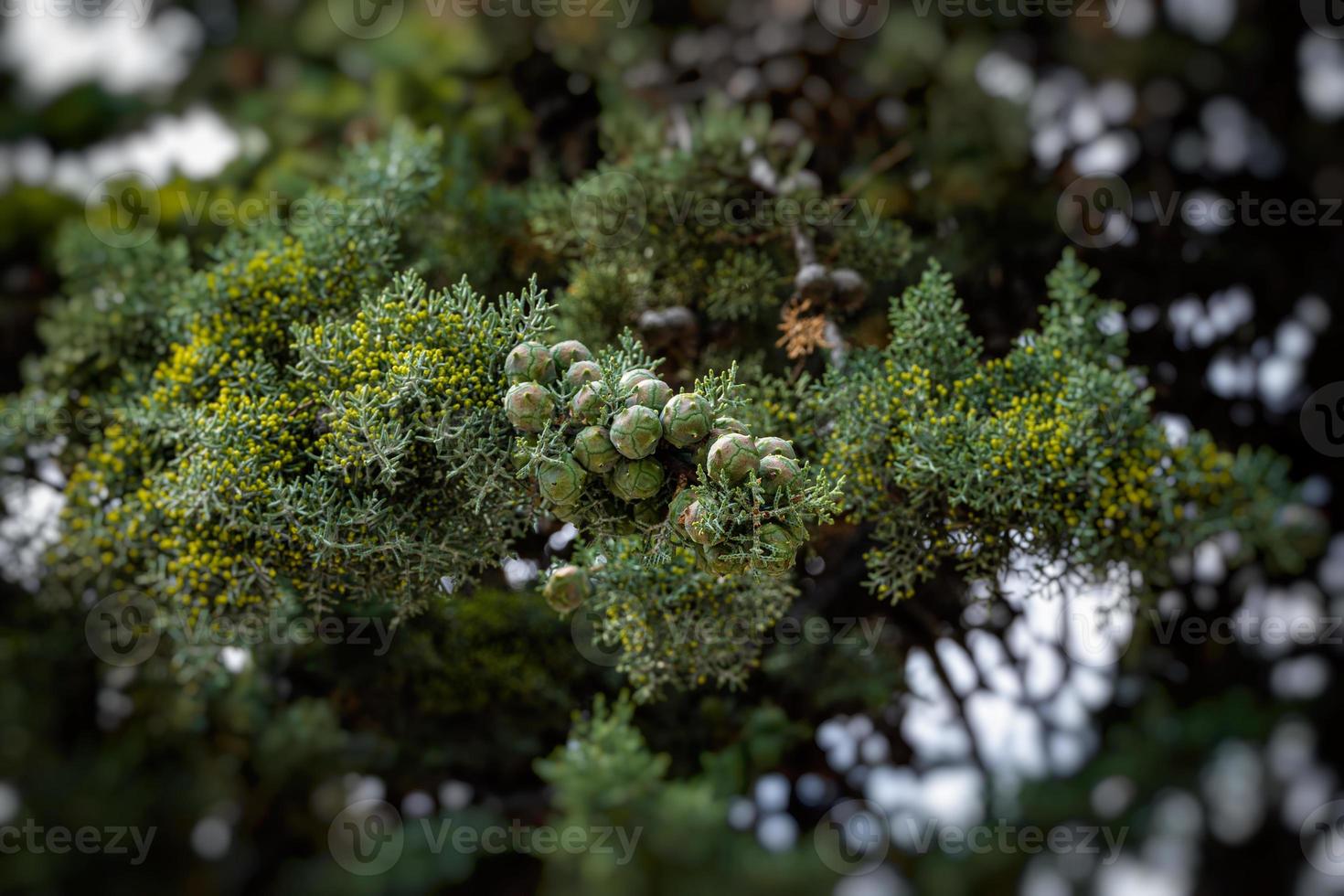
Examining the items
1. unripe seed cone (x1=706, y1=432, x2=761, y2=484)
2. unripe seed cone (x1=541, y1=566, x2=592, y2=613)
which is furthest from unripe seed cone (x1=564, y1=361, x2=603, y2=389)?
unripe seed cone (x1=541, y1=566, x2=592, y2=613)

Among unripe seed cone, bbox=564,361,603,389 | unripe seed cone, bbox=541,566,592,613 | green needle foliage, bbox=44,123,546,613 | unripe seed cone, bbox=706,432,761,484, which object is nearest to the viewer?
unripe seed cone, bbox=706,432,761,484

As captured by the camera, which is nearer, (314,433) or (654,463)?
(654,463)

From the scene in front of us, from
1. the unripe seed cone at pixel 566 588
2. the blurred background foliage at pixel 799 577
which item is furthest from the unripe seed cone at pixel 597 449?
the blurred background foliage at pixel 799 577

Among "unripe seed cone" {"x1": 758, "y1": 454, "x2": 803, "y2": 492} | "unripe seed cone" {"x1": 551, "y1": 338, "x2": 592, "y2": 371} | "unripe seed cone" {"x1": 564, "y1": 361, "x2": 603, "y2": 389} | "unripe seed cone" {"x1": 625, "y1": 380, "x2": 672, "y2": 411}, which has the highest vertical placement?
"unripe seed cone" {"x1": 551, "y1": 338, "x2": 592, "y2": 371}

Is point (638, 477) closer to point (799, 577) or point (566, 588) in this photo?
point (566, 588)

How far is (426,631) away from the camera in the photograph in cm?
269

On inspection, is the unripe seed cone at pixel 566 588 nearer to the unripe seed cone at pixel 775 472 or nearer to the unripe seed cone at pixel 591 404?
the unripe seed cone at pixel 591 404

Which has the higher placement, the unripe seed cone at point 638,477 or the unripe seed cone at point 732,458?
the unripe seed cone at point 638,477

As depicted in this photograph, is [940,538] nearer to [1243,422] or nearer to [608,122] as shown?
[608,122]

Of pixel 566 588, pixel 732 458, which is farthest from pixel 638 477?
pixel 566 588

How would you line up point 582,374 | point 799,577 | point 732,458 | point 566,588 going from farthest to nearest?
point 799,577 < point 566,588 < point 582,374 < point 732,458

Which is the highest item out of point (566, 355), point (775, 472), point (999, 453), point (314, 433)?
point (314, 433)

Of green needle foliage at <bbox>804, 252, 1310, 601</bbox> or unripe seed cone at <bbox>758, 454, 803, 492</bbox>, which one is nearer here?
unripe seed cone at <bbox>758, 454, 803, 492</bbox>

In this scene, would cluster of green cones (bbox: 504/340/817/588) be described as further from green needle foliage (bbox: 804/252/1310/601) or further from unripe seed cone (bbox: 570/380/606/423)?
green needle foliage (bbox: 804/252/1310/601)
